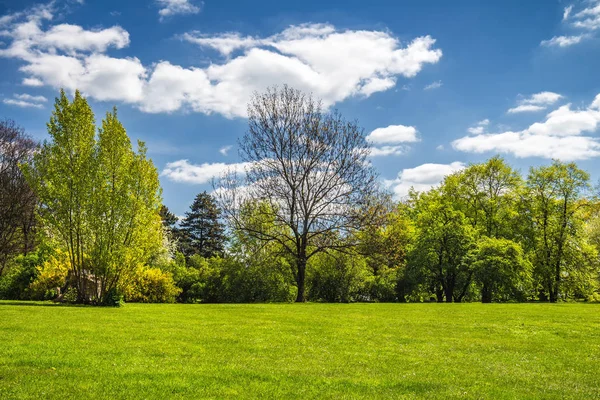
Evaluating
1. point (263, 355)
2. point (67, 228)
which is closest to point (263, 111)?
point (67, 228)

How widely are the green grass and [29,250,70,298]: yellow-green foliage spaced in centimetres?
1274

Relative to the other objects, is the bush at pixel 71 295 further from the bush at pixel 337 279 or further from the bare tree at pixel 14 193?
the bush at pixel 337 279

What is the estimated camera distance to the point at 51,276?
28141 mm

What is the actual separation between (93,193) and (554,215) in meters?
38.6

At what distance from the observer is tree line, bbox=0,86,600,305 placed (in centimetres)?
2359

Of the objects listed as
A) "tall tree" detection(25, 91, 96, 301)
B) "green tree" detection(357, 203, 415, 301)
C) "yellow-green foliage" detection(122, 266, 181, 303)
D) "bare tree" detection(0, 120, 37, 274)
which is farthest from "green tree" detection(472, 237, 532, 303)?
"bare tree" detection(0, 120, 37, 274)

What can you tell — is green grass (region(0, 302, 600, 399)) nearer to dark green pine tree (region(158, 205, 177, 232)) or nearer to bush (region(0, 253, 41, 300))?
bush (region(0, 253, 41, 300))

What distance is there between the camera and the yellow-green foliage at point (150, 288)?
101 ft

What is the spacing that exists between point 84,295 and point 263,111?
17185mm

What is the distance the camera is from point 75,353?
947 cm

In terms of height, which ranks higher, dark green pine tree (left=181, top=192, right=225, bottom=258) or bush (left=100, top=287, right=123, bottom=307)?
dark green pine tree (left=181, top=192, right=225, bottom=258)

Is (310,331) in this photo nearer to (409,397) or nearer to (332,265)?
(409,397)

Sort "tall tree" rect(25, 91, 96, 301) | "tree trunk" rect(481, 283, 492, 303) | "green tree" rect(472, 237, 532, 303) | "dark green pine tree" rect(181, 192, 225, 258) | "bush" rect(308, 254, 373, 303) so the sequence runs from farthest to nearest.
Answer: "dark green pine tree" rect(181, 192, 225, 258) < "tree trunk" rect(481, 283, 492, 303) < "bush" rect(308, 254, 373, 303) < "green tree" rect(472, 237, 532, 303) < "tall tree" rect(25, 91, 96, 301)

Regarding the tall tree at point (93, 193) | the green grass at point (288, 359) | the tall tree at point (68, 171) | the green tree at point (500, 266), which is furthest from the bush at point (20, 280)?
the green tree at point (500, 266)
